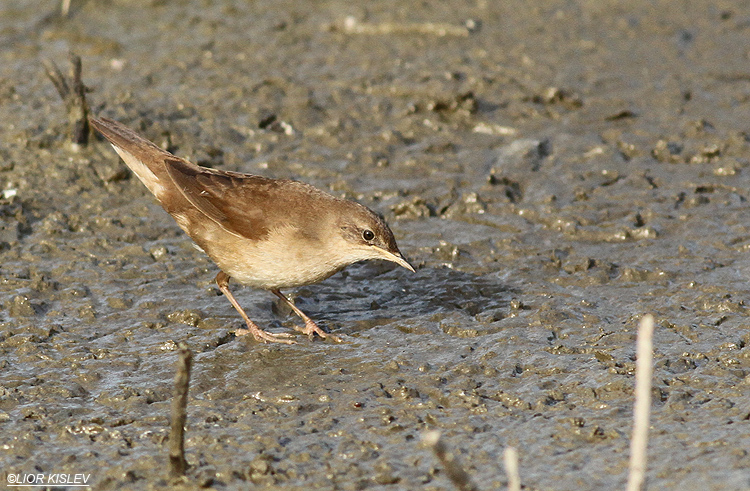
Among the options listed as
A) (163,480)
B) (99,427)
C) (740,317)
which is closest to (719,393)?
(740,317)

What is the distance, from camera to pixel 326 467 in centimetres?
465

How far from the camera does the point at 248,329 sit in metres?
6.25

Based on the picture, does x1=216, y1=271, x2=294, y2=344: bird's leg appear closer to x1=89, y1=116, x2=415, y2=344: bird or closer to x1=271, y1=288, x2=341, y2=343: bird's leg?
x1=89, y1=116, x2=415, y2=344: bird

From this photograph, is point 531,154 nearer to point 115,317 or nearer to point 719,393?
point 719,393

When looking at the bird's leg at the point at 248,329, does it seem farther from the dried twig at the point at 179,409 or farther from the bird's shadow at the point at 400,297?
the dried twig at the point at 179,409

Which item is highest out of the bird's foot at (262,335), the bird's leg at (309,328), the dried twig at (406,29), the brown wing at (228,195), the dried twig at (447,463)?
the dried twig at (447,463)

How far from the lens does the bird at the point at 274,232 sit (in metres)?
6.06

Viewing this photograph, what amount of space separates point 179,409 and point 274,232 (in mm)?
2222

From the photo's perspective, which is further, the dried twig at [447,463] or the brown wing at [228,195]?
the brown wing at [228,195]

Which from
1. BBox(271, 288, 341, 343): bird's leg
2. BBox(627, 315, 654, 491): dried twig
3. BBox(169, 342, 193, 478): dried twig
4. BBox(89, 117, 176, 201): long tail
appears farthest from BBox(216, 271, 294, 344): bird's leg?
BBox(627, 315, 654, 491): dried twig

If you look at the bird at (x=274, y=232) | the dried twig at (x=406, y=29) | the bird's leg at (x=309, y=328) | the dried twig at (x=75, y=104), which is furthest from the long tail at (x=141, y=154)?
the dried twig at (x=406, y=29)

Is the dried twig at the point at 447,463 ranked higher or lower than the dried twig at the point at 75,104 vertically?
higher

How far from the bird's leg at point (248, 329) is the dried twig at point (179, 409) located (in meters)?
1.76

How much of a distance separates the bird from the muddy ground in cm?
43
